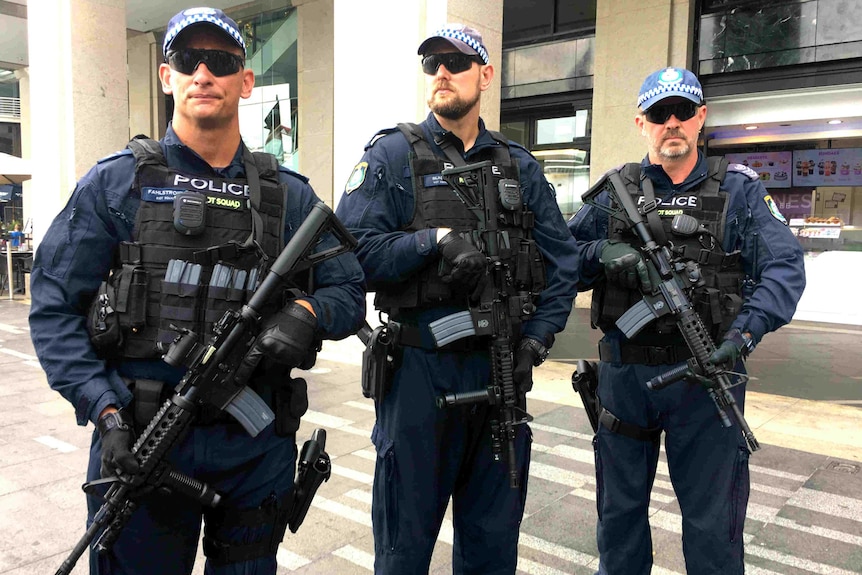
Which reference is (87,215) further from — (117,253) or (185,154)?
(185,154)

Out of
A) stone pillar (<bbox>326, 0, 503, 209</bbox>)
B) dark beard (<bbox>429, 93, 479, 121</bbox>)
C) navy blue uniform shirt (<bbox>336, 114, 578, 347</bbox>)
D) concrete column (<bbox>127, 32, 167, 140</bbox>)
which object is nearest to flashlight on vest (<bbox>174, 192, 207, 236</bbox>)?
navy blue uniform shirt (<bbox>336, 114, 578, 347</bbox>)

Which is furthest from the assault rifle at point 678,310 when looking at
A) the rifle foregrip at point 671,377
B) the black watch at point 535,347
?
the black watch at point 535,347

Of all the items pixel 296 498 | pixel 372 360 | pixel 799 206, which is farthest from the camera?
pixel 799 206

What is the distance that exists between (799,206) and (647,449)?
8520 millimetres

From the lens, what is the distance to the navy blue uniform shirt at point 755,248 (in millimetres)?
2658

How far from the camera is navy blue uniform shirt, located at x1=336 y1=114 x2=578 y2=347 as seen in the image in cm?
237

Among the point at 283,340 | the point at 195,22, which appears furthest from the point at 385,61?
the point at 283,340

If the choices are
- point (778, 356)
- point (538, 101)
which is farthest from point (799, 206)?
point (538, 101)

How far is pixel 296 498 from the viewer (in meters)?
2.14

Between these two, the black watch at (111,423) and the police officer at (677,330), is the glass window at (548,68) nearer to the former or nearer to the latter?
the police officer at (677,330)

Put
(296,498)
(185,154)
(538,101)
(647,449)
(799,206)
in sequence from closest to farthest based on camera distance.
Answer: (185,154)
(296,498)
(647,449)
(799,206)
(538,101)

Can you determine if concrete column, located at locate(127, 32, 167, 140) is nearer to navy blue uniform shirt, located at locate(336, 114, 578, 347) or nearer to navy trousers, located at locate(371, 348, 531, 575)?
navy blue uniform shirt, located at locate(336, 114, 578, 347)

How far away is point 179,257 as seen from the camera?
75.4 inches

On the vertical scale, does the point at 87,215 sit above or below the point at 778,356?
above
